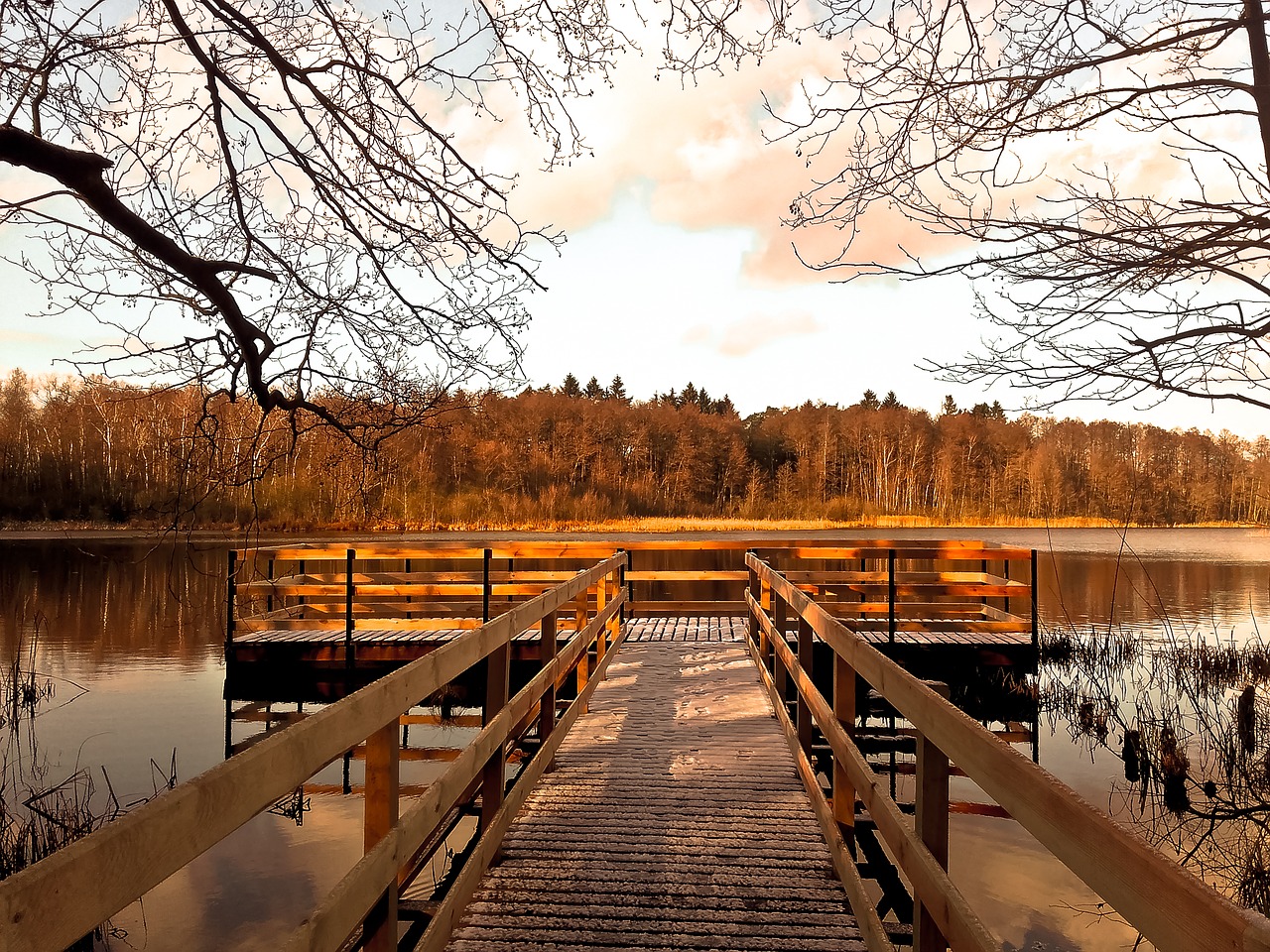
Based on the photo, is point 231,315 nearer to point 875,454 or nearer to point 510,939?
point 510,939

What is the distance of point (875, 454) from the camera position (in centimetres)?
7775

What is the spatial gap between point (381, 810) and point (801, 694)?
9.80ft

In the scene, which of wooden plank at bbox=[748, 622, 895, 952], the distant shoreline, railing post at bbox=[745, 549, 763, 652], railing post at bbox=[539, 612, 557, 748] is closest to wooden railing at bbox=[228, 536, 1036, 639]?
railing post at bbox=[745, 549, 763, 652]

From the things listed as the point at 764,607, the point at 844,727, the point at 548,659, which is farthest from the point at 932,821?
the point at 764,607

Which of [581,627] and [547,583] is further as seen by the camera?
[547,583]

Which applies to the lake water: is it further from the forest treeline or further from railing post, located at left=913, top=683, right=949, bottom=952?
the forest treeline

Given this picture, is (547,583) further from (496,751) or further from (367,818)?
(367,818)

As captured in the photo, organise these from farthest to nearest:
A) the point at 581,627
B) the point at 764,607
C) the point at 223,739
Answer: the point at 223,739
the point at 764,607
the point at 581,627

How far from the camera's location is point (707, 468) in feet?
255

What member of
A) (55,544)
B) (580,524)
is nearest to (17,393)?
(55,544)

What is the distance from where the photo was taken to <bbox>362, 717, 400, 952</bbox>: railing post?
7.86ft

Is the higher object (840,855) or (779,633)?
(779,633)

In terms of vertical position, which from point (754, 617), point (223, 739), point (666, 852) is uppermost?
point (754, 617)

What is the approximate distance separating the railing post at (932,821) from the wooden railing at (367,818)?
4.82ft
